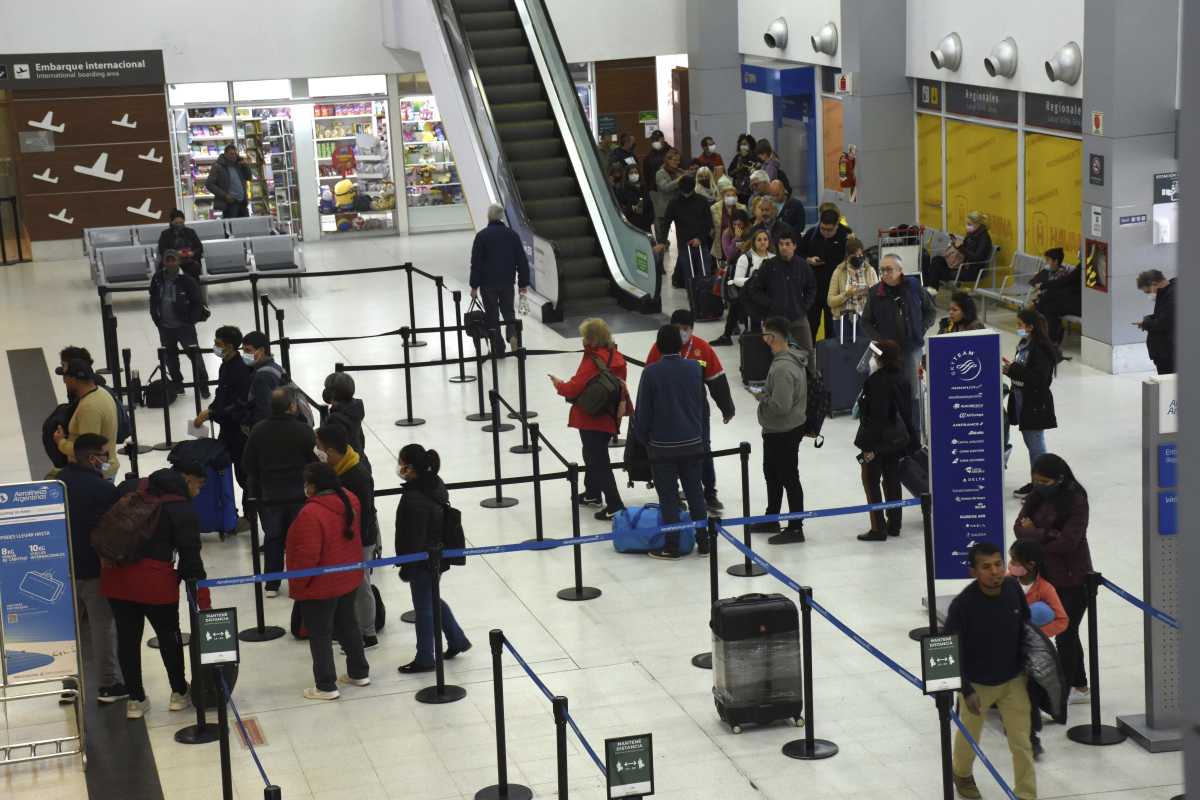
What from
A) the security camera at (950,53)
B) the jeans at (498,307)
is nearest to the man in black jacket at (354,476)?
the jeans at (498,307)

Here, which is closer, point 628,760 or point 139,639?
point 628,760

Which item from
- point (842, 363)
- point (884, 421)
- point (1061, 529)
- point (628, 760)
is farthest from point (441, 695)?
point (842, 363)

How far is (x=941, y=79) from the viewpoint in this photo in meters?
19.2

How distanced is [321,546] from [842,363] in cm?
662

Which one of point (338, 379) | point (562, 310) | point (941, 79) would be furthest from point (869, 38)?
point (338, 379)

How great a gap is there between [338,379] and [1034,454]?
4.82 metres

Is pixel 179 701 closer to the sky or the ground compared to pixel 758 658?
closer to the ground

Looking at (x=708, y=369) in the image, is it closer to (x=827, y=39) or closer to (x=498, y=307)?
(x=498, y=307)

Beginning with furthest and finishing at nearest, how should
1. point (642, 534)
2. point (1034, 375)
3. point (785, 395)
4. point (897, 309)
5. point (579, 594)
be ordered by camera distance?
point (897, 309) < point (1034, 375) < point (642, 534) < point (785, 395) < point (579, 594)

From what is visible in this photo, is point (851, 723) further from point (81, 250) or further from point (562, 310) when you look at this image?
point (81, 250)

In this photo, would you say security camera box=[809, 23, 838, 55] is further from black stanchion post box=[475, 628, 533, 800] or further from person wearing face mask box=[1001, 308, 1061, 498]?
black stanchion post box=[475, 628, 533, 800]

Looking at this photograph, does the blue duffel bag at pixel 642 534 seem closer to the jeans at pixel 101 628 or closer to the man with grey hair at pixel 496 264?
the jeans at pixel 101 628

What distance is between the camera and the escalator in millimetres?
18891

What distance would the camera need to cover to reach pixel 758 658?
7.50 metres
